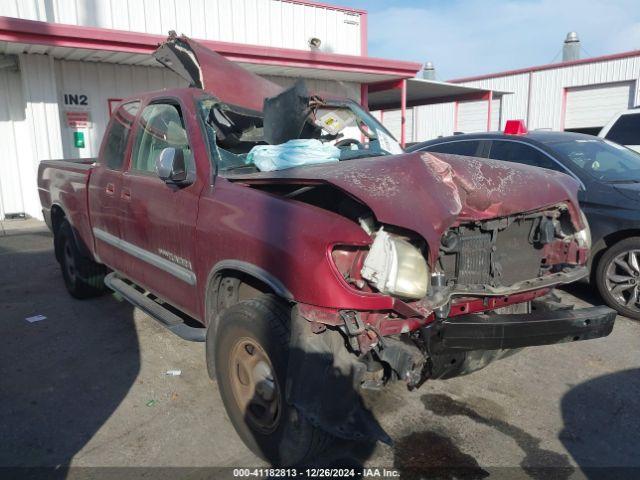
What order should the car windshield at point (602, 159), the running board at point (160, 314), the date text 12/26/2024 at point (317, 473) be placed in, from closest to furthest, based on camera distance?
the date text 12/26/2024 at point (317, 473) → the running board at point (160, 314) → the car windshield at point (602, 159)

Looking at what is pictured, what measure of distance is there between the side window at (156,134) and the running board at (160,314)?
1027mm

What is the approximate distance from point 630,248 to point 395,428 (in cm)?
312

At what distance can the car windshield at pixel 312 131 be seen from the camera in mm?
3512

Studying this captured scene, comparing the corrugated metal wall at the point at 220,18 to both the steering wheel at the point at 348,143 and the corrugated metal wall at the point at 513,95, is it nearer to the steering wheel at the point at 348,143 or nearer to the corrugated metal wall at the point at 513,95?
the steering wheel at the point at 348,143

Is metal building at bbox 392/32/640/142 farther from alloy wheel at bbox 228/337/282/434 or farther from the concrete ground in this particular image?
alloy wheel at bbox 228/337/282/434

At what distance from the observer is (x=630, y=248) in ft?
15.7

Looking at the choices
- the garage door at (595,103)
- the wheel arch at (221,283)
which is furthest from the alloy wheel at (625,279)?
the garage door at (595,103)

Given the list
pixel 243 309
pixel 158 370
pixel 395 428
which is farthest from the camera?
pixel 158 370

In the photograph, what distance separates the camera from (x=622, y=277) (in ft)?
16.0

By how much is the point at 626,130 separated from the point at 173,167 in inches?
288

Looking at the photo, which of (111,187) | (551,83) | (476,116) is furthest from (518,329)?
(476,116)

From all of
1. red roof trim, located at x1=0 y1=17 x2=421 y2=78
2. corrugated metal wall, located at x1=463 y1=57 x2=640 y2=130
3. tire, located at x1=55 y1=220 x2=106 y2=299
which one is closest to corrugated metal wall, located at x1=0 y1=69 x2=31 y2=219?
red roof trim, located at x1=0 y1=17 x2=421 y2=78

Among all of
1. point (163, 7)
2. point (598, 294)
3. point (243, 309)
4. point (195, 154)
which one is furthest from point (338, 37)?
point (243, 309)

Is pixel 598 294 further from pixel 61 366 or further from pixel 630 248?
pixel 61 366
